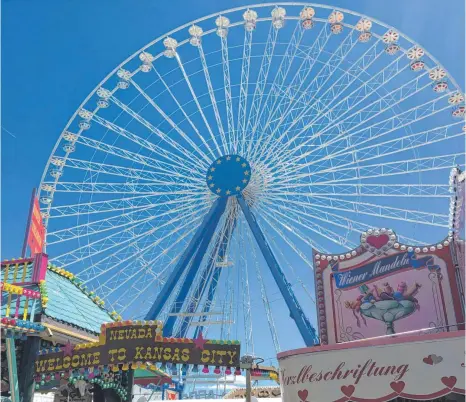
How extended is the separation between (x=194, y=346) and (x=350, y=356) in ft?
10.5

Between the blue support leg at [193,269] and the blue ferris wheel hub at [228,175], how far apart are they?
2.83 ft

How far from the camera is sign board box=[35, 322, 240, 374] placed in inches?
414

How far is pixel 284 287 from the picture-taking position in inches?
748

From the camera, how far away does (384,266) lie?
1141cm

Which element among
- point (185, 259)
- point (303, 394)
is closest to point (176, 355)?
point (303, 394)

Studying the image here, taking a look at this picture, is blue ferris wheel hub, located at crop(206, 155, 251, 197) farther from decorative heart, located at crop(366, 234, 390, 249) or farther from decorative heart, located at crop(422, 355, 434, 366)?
decorative heart, located at crop(422, 355, 434, 366)

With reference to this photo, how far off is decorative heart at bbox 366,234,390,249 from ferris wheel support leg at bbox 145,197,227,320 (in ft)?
31.3

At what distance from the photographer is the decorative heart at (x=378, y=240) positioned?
11703mm

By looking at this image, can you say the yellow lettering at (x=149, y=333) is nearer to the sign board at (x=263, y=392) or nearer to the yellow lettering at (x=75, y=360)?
the yellow lettering at (x=75, y=360)

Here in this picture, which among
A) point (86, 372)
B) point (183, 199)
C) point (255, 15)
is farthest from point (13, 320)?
point (255, 15)

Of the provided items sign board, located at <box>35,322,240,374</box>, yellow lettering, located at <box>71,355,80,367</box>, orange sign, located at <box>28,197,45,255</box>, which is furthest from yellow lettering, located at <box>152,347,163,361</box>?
orange sign, located at <box>28,197,45,255</box>

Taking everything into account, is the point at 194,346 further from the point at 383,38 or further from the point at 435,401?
the point at 383,38

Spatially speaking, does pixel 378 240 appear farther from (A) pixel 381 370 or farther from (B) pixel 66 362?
(B) pixel 66 362

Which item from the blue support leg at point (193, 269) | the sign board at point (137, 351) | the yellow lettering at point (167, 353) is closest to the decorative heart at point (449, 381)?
the sign board at point (137, 351)
